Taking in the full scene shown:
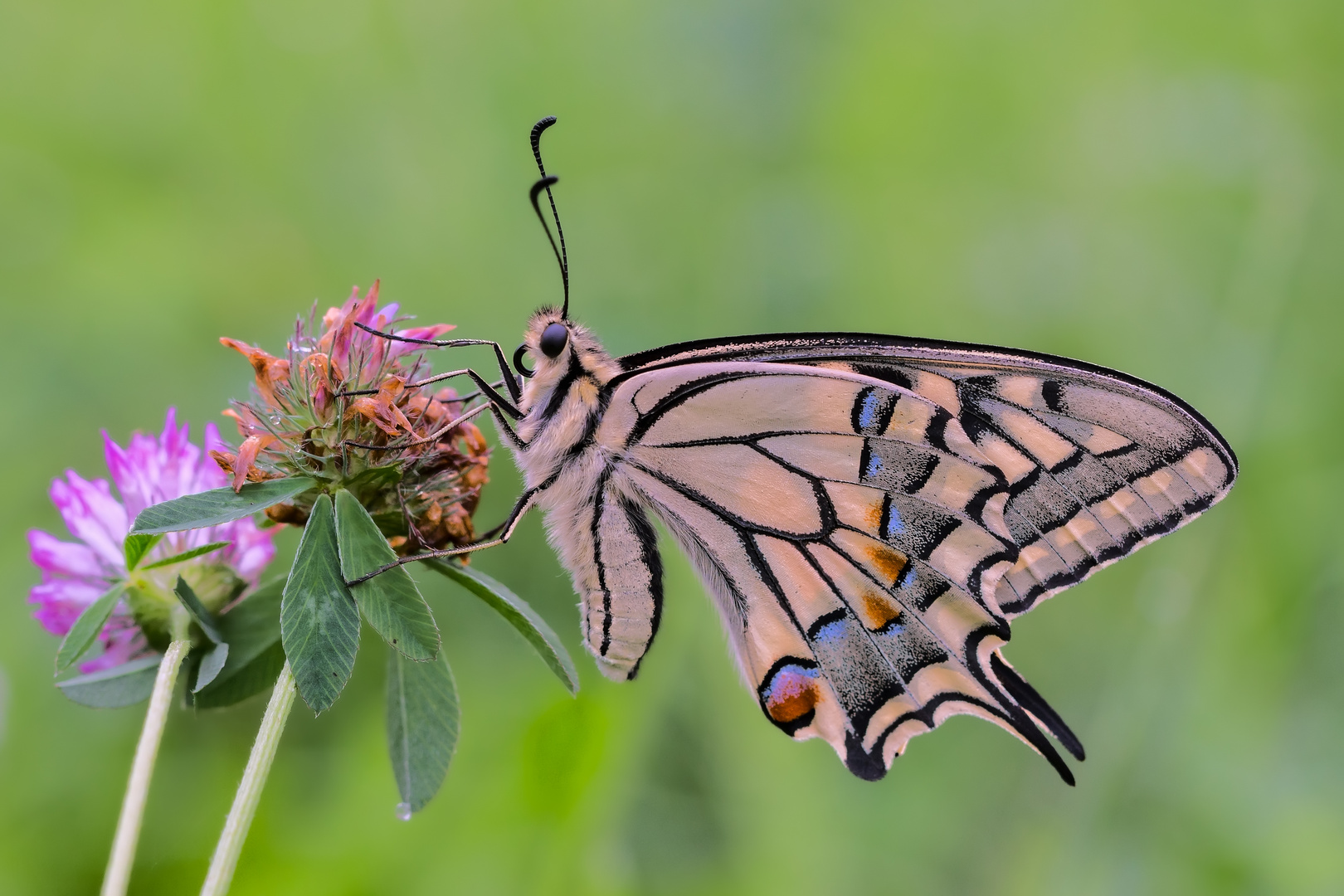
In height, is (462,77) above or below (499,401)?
above

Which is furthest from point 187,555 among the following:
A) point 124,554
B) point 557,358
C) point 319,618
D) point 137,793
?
point 557,358

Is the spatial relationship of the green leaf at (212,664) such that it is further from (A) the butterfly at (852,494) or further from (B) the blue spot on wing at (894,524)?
(B) the blue spot on wing at (894,524)

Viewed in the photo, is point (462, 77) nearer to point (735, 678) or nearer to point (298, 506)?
point (735, 678)

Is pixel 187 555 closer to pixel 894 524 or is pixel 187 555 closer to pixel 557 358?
pixel 557 358

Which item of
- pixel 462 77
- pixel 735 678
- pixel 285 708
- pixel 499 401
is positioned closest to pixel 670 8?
pixel 462 77

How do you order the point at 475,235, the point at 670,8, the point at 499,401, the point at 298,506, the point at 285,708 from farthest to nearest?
the point at 670,8 < the point at 475,235 < the point at 499,401 < the point at 298,506 < the point at 285,708

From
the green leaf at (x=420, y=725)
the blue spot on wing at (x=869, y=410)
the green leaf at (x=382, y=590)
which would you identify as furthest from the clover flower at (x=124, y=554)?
the blue spot on wing at (x=869, y=410)
